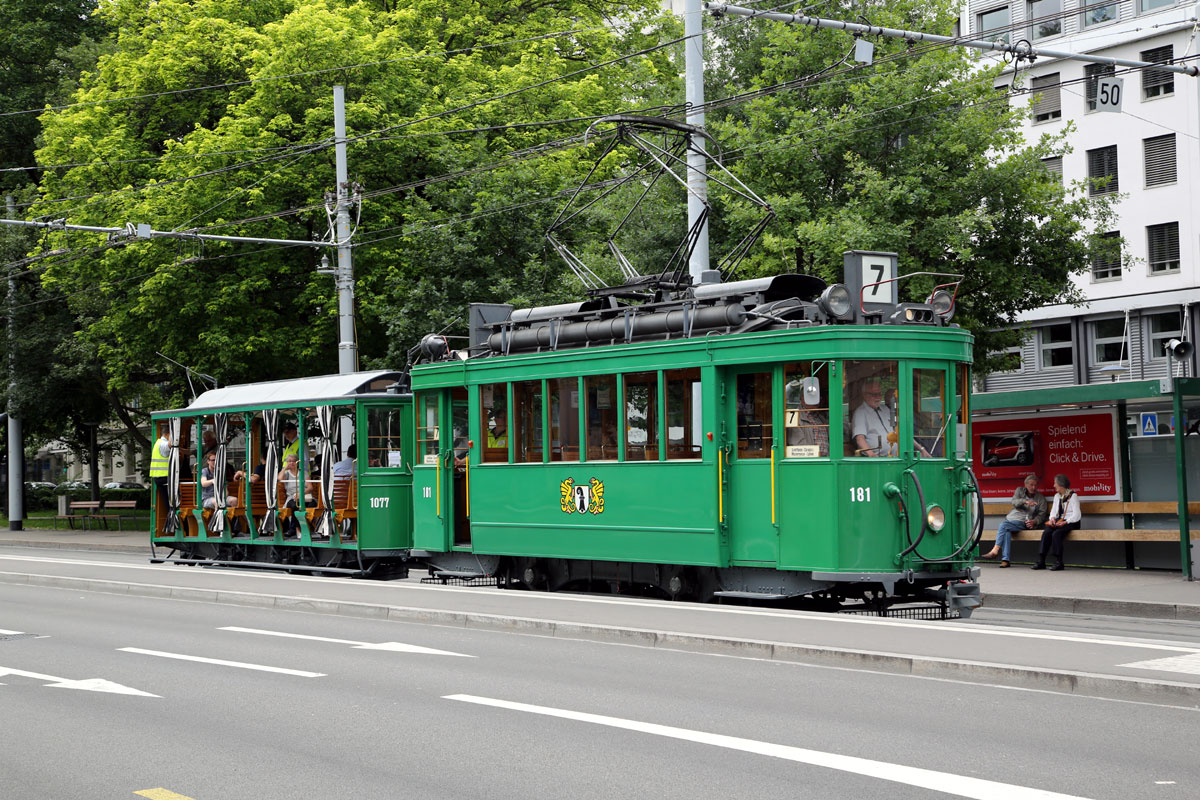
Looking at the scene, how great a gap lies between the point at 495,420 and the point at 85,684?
737cm

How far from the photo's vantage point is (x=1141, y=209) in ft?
135

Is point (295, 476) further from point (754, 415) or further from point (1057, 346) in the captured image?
point (1057, 346)

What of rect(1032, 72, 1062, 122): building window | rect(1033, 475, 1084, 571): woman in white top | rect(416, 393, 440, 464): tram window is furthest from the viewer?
rect(1032, 72, 1062, 122): building window

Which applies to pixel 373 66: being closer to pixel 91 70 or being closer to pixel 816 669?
pixel 91 70

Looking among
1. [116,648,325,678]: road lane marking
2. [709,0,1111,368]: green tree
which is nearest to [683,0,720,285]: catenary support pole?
[709,0,1111,368]: green tree

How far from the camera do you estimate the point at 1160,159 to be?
40.9 meters

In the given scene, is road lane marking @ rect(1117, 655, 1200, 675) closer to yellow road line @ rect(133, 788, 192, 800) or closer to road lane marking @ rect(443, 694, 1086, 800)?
road lane marking @ rect(443, 694, 1086, 800)

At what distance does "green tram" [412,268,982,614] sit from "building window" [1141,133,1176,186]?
96.0 feet

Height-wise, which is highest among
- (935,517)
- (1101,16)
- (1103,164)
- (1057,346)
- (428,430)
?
(1101,16)

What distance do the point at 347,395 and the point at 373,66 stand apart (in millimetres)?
11966

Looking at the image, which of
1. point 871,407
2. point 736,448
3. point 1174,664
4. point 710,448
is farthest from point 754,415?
point 1174,664

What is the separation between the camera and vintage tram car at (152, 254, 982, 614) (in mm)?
13586

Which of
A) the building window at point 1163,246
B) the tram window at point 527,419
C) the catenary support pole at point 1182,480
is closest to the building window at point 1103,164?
the building window at point 1163,246

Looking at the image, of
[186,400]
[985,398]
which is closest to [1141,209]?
[985,398]
